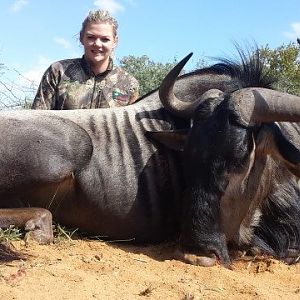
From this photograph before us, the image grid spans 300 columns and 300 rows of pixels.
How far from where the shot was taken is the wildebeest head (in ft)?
13.1

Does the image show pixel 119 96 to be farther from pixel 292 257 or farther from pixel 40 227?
pixel 292 257

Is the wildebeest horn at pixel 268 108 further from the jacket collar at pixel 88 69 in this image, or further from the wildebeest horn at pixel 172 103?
the jacket collar at pixel 88 69

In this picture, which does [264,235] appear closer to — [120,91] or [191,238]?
[191,238]

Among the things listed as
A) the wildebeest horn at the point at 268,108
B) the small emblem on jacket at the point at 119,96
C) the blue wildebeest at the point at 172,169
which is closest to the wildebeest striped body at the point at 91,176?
the blue wildebeest at the point at 172,169

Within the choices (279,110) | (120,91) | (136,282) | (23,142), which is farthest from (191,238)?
(120,91)

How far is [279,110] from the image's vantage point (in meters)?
4.02

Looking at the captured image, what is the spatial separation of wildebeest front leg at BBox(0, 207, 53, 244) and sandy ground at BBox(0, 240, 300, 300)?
114 mm

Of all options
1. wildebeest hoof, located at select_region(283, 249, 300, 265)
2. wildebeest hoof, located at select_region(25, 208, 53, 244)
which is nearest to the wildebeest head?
wildebeest hoof, located at select_region(283, 249, 300, 265)

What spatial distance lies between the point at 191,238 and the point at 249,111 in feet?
3.03

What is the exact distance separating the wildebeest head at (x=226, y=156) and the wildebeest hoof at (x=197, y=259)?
0.12 feet

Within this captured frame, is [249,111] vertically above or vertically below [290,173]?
above

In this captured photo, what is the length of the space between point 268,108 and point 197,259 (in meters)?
1.09

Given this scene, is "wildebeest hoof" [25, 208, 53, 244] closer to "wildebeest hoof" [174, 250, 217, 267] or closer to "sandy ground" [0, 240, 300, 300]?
"sandy ground" [0, 240, 300, 300]

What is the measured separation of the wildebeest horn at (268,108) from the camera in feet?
13.1
